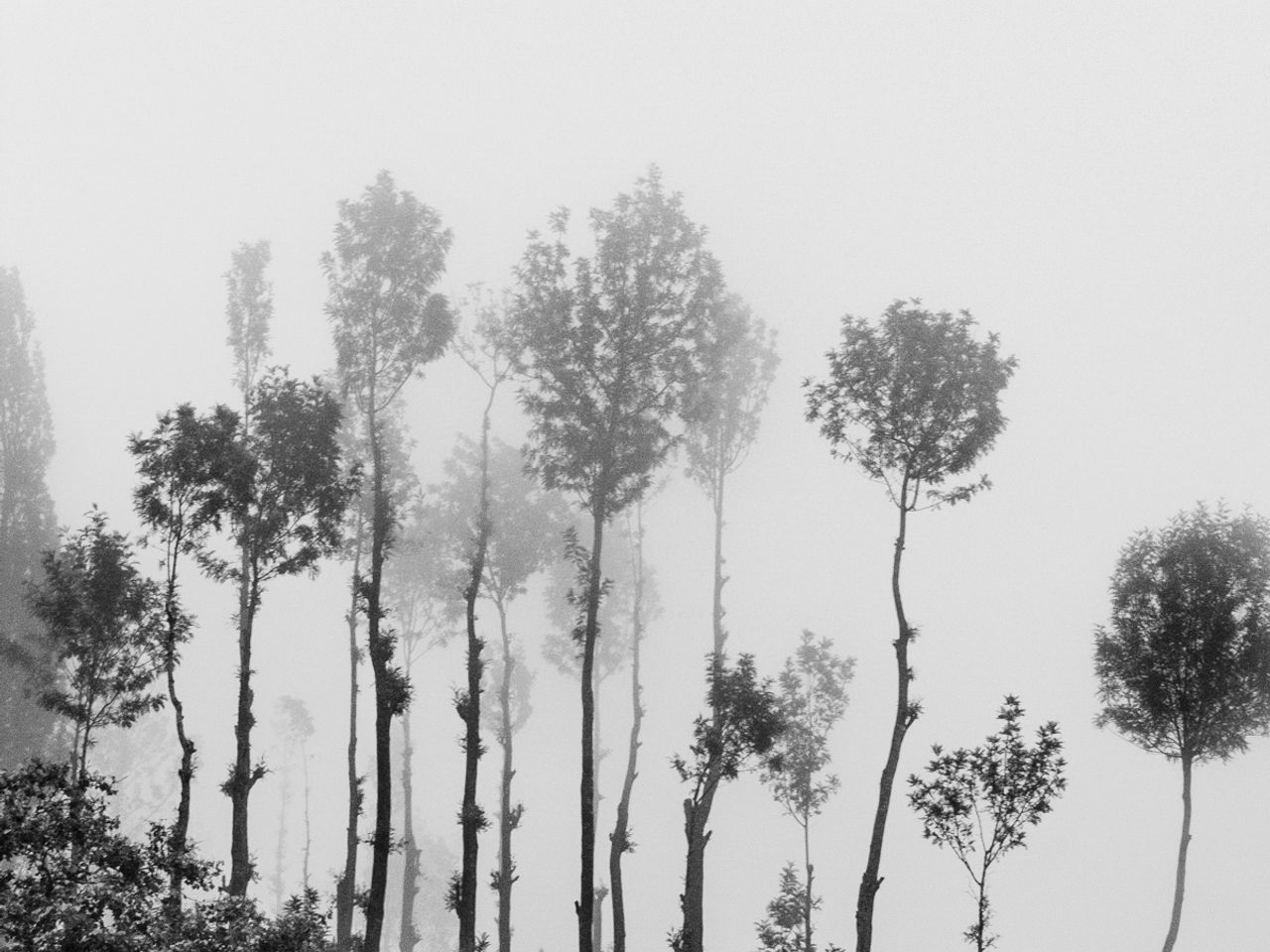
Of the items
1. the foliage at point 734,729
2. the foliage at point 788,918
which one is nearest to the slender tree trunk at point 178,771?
the foliage at point 734,729

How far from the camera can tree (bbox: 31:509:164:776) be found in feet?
89.6

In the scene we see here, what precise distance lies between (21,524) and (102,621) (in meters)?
17.2

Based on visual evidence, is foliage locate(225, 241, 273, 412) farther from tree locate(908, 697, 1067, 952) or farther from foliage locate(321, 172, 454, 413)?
tree locate(908, 697, 1067, 952)

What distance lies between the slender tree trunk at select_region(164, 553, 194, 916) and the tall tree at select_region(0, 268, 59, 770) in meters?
8.14

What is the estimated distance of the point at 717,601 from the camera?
3102 cm

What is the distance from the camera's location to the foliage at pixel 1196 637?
26.0 m

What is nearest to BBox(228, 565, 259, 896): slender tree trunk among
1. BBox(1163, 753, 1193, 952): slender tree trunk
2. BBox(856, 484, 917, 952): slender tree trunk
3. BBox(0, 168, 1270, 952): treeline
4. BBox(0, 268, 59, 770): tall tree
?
BBox(0, 168, 1270, 952): treeline

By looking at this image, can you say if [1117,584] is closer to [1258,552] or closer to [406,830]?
[1258,552]

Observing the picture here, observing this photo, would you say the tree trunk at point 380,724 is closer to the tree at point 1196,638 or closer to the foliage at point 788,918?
the foliage at point 788,918

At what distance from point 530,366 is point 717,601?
9790 millimetres

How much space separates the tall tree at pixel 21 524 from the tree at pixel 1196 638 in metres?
32.7

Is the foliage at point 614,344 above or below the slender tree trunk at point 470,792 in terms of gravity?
above

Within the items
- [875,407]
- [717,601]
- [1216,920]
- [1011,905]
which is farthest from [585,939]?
[1011,905]

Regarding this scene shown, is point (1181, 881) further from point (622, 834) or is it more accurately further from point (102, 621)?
point (102, 621)
